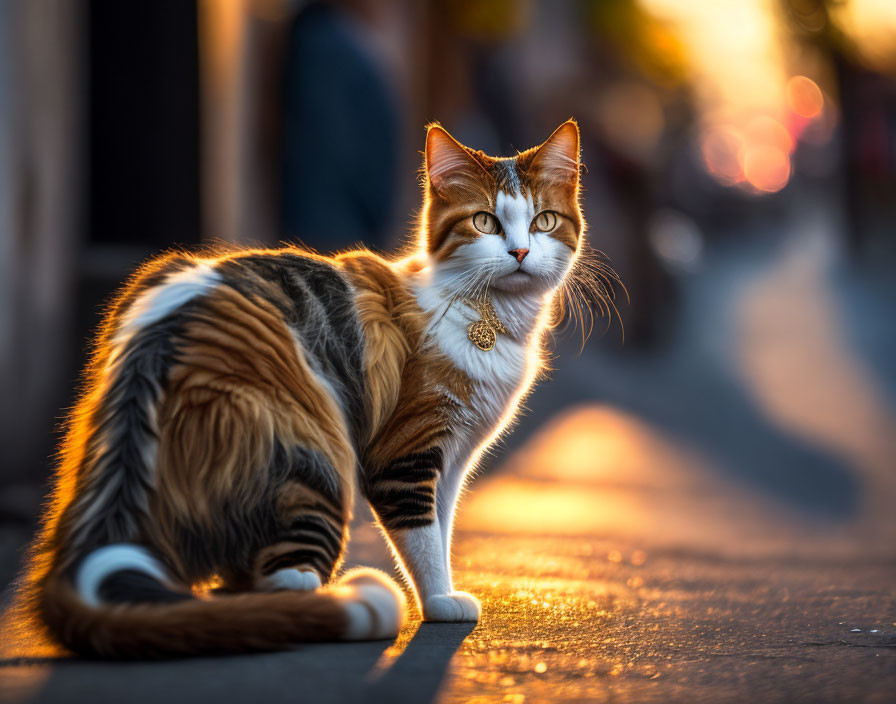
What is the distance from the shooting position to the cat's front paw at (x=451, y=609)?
2.40 m

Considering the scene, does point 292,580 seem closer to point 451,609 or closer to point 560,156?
point 451,609

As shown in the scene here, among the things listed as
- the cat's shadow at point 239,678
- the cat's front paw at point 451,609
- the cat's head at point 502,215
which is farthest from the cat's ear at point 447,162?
the cat's shadow at point 239,678

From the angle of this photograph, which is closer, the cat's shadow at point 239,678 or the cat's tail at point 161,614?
the cat's shadow at point 239,678

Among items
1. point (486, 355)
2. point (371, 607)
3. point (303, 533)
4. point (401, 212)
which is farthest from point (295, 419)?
point (401, 212)

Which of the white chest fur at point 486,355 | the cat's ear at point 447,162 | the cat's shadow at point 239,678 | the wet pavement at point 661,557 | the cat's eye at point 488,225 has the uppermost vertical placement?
the cat's ear at point 447,162

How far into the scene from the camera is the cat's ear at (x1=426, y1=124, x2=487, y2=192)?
2.64m

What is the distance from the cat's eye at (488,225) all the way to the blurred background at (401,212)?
83 cm

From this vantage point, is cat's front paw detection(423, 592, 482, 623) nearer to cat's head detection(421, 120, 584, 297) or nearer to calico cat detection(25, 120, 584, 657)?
calico cat detection(25, 120, 584, 657)

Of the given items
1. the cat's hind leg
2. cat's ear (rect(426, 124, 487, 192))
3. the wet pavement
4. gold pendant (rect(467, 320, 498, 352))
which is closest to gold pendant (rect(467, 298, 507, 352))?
gold pendant (rect(467, 320, 498, 352))

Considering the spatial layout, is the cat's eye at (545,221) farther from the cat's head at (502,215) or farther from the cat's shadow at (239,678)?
the cat's shadow at (239,678)

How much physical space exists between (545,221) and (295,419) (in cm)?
85

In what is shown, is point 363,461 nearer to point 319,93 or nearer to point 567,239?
point 567,239

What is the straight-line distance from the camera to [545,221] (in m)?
2.67

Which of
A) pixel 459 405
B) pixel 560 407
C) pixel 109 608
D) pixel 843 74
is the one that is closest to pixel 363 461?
pixel 459 405
